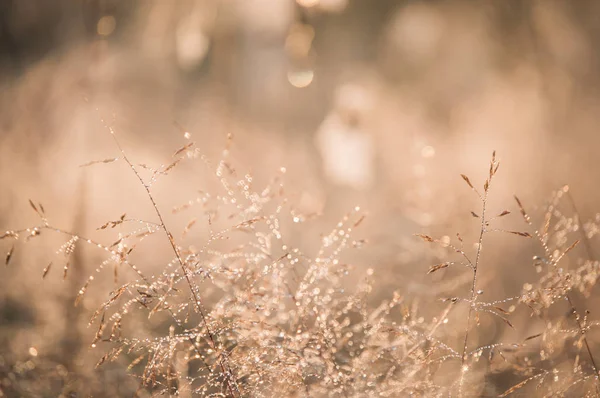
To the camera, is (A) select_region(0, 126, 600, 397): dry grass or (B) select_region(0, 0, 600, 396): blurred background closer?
(A) select_region(0, 126, 600, 397): dry grass

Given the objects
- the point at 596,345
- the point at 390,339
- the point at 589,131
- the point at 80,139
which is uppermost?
the point at 80,139

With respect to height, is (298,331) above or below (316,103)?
below

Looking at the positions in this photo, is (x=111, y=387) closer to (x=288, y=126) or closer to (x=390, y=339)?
(x=390, y=339)

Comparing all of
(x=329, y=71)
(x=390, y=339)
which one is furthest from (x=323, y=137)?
(x=390, y=339)

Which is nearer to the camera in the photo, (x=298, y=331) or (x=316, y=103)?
(x=298, y=331)

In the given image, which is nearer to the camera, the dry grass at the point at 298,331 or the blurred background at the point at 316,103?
the dry grass at the point at 298,331

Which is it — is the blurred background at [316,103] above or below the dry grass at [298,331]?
above

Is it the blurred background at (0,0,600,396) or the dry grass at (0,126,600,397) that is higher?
the blurred background at (0,0,600,396)

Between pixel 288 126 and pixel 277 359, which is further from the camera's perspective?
pixel 288 126
